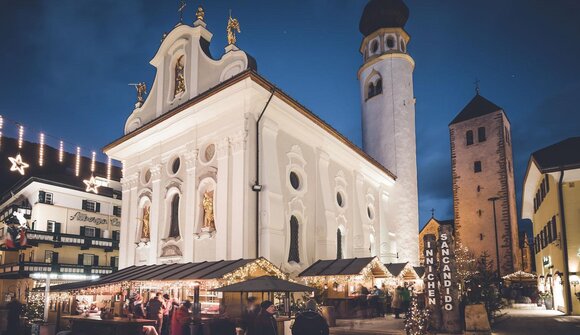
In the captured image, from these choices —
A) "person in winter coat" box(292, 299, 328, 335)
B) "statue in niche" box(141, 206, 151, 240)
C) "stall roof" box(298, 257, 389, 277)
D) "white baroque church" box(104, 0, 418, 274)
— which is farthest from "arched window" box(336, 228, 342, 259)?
"person in winter coat" box(292, 299, 328, 335)

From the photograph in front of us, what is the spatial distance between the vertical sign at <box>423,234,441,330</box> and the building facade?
3042cm

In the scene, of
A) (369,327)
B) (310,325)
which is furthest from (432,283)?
(310,325)

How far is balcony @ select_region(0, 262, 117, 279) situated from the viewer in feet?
124

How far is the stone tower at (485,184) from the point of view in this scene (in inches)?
1610

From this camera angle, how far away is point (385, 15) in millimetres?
37812

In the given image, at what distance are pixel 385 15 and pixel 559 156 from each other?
18.5 meters

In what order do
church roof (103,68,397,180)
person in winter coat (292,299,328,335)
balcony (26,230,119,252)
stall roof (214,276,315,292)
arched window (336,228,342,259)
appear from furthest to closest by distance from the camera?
1. balcony (26,230,119,252)
2. arched window (336,228,342,259)
3. church roof (103,68,397,180)
4. stall roof (214,276,315,292)
5. person in winter coat (292,299,328,335)

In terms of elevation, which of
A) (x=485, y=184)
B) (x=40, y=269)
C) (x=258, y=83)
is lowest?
(x=40, y=269)

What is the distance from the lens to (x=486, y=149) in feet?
144

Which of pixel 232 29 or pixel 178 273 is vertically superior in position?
pixel 232 29

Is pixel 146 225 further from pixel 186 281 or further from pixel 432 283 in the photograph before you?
pixel 432 283

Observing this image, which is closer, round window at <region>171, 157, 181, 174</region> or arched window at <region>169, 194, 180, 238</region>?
arched window at <region>169, 194, 180, 238</region>

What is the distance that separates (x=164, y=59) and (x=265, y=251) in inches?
467

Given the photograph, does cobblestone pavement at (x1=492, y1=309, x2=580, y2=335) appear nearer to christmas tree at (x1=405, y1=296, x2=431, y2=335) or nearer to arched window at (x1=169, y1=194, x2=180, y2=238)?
christmas tree at (x1=405, y1=296, x2=431, y2=335)
